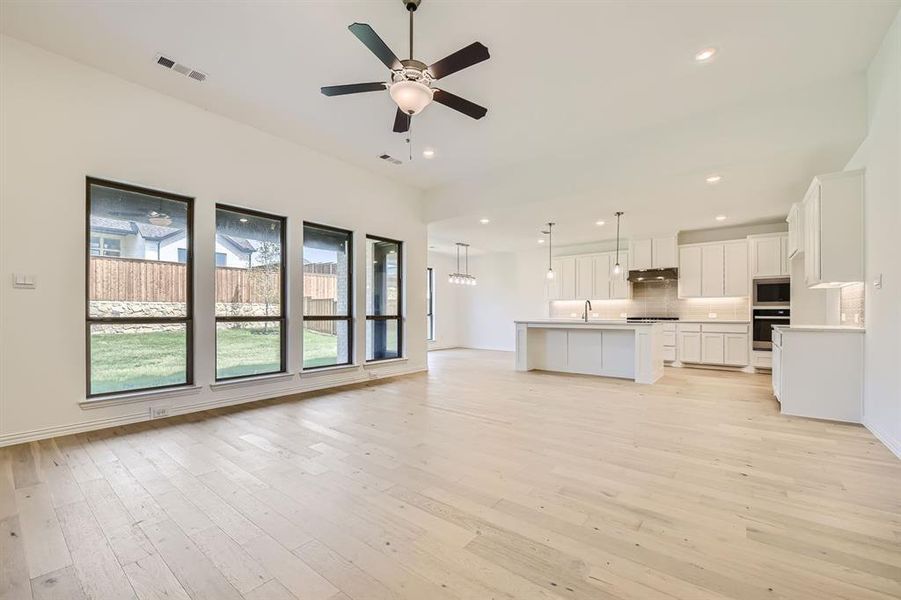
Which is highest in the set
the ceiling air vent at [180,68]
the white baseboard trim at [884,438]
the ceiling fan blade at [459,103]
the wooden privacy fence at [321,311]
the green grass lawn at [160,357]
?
the ceiling air vent at [180,68]

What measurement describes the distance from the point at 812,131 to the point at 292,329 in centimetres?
627

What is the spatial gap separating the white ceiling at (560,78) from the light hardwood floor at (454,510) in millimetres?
3040

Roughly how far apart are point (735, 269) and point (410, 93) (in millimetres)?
7613

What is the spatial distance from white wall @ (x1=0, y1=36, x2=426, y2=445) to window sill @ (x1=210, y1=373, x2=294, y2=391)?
0.05 metres

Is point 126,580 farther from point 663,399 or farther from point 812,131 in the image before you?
point 812,131

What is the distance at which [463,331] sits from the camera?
40.7 ft

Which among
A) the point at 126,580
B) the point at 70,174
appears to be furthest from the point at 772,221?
the point at 70,174

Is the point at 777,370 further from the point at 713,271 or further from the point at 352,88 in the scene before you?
the point at 352,88

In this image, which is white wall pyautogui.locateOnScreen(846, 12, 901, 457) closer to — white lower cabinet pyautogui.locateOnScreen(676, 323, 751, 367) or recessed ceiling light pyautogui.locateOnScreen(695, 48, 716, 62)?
recessed ceiling light pyautogui.locateOnScreen(695, 48, 716, 62)

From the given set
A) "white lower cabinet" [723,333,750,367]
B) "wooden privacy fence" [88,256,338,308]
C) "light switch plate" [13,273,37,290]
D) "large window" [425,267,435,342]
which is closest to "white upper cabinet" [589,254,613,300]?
"white lower cabinet" [723,333,750,367]

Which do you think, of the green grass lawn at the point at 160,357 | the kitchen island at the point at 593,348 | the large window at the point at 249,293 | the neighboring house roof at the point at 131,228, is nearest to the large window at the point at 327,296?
the large window at the point at 249,293

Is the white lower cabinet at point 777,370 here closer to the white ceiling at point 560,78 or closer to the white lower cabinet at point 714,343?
the white ceiling at point 560,78

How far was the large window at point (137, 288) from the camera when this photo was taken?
12.5ft

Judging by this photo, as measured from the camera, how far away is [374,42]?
8.05 ft
